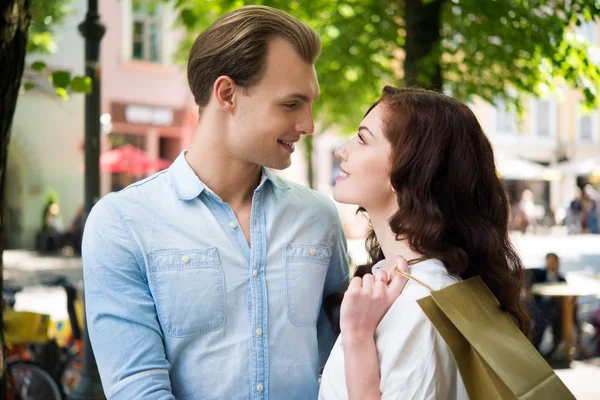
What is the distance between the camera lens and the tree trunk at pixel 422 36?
7.08 metres

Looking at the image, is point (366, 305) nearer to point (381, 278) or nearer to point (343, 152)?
point (381, 278)

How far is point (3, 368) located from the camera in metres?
2.88

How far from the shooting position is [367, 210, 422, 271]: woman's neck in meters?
2.05

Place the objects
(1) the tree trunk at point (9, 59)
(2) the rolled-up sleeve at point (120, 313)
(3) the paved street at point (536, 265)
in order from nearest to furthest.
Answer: (2) the rolled-up sleeve at point (120, 313) < (1) the tree trunk at point (9, 59) < (3) the paved street at point (536, 265)

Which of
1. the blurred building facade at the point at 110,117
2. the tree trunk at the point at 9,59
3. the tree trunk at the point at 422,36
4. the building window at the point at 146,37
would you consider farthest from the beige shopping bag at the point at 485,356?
the building window at the point at 146,37

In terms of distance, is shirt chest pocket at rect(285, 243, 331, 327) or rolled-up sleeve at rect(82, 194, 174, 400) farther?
shirt chest pocket at rect(285, 243, 331, 327)

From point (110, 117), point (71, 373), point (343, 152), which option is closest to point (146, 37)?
point (110, 117)

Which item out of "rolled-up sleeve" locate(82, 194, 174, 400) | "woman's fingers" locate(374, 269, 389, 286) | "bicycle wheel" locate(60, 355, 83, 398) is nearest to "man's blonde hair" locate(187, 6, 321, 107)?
"rolled-up sleeve" locate(82, 194, 174, 400)

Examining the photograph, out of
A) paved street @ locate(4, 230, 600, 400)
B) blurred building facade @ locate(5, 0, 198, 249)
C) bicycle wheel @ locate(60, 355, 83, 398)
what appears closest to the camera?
bicycle wheel @ locate(60, 355, 83, 398)

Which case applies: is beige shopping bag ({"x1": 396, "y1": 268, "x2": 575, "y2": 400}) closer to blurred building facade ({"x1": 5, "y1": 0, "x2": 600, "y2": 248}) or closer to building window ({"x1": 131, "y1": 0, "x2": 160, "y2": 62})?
blurred building facade ({"x1": 5, "y1": 0, "x2": 600, "y2": 248})

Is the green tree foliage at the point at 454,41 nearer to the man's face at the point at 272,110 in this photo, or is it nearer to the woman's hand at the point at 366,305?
the man's face at the point at 272,110

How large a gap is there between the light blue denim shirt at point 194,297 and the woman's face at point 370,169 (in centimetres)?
27

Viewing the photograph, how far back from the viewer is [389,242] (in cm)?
212

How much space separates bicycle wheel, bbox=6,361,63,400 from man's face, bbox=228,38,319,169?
3.78 metres
